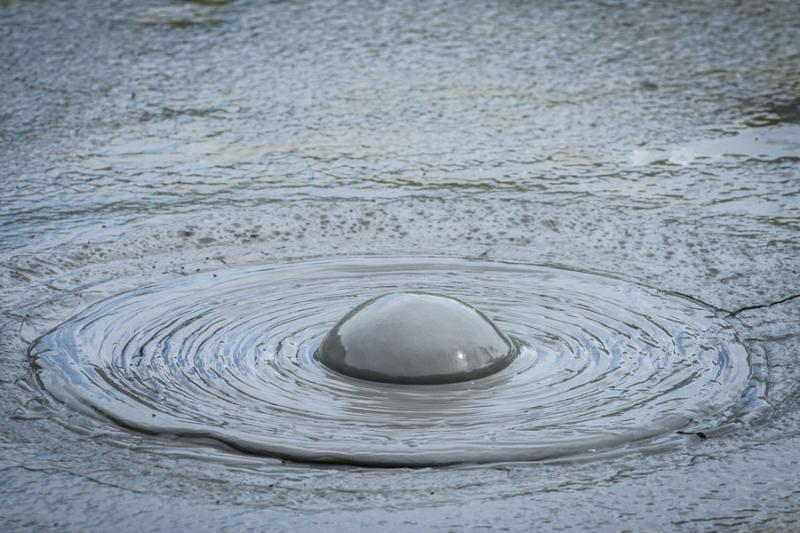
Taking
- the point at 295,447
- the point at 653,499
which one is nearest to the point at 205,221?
the point at 295,447

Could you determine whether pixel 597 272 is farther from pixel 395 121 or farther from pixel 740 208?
pixel 395 121

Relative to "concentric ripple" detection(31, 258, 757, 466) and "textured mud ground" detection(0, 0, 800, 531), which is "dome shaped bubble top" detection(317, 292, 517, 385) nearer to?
"concentric ripple" detection(31, 258, 757, 466)

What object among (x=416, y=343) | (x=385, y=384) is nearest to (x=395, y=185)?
(x=416, y=343)

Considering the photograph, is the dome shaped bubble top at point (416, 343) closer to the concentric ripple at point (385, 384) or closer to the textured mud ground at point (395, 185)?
the concentric ripple at point (385, 384)

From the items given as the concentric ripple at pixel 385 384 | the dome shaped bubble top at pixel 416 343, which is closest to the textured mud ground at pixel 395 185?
the concentric ripple at pixel 385 384

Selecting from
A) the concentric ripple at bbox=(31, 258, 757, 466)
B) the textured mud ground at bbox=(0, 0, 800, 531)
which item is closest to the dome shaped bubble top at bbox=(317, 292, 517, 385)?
the concentric ripple at bbox=(31, 258, 757, 466)

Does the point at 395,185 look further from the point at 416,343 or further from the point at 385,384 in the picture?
the point at 385,384

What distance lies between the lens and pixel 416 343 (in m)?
3.77

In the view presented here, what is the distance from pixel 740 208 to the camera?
5.20 meters

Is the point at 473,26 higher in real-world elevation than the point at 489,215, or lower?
higher

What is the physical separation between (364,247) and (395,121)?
1623 mm

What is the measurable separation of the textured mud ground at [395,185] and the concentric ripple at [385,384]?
4.2 inches

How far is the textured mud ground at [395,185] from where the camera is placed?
9.78ft

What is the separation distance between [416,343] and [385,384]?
17 cm
